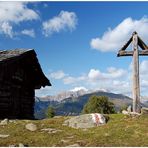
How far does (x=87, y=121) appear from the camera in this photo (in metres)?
21.8

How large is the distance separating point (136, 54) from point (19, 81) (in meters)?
11.1

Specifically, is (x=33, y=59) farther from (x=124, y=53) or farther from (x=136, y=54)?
(x=136, y=54)

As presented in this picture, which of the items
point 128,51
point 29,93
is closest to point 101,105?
point 29,93

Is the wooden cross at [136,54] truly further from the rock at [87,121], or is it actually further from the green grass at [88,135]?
the rock at [87,121]

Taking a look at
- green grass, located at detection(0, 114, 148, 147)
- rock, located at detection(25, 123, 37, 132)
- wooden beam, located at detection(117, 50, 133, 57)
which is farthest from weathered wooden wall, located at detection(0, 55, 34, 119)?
wooden beam, located at detection(117, 50, 133, 57)

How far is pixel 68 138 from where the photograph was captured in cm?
1866

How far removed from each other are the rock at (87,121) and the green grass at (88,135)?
463 mm

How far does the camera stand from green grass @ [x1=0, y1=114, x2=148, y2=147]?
1759 cm

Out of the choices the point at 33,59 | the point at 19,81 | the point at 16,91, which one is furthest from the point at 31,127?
the point at 33,59

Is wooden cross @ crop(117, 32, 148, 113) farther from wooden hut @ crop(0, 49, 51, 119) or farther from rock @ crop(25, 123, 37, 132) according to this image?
wooden hut @ crop(0, 49, 51, 119)

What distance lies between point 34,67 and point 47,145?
17909 mm

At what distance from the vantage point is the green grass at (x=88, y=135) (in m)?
17.6

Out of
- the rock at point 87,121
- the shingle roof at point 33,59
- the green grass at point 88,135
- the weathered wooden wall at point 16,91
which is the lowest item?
the green grass at point 88,135

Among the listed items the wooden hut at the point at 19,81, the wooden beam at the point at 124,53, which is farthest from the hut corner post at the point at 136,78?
the wooden hut at the point at 19,81
